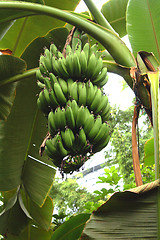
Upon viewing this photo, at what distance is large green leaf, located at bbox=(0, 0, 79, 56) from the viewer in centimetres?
176

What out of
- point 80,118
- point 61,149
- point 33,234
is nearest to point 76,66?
point 80,118

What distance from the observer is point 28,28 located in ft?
5.97

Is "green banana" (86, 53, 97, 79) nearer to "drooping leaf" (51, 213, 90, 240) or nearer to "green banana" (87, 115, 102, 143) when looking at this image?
"green banana" (87, 115, 102, 143)

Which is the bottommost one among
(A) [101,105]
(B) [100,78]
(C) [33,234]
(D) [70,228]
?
(C) [33,234]

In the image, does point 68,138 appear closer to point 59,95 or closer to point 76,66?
point 59,95

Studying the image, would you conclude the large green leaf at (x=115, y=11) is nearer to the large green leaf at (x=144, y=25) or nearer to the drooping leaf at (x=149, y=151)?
the large green leaf at (x=144, y=25)

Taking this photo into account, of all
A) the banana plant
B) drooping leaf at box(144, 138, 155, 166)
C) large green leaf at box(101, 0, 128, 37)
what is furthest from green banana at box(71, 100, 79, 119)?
large green leaf at box(101, 0, 128, 37)

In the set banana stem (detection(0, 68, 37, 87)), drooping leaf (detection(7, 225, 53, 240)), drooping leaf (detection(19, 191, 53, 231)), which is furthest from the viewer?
drooping leaf (detection(7, 225, 53, 240))

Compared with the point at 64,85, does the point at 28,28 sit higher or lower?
higher

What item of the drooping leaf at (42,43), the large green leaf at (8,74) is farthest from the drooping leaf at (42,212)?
the drooping leaf at (42,43)

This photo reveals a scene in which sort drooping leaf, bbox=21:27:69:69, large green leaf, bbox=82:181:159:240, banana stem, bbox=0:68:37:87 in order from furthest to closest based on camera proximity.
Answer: drooping leaf, bbox=21:27:69:69 < banana stem, bbox=0:68:37:87 < large green leaf, bbox=82:181:159:240

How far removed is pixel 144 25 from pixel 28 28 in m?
0.82

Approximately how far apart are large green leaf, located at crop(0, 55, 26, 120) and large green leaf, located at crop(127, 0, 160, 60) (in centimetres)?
60

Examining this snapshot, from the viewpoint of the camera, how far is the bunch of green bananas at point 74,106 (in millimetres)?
934
